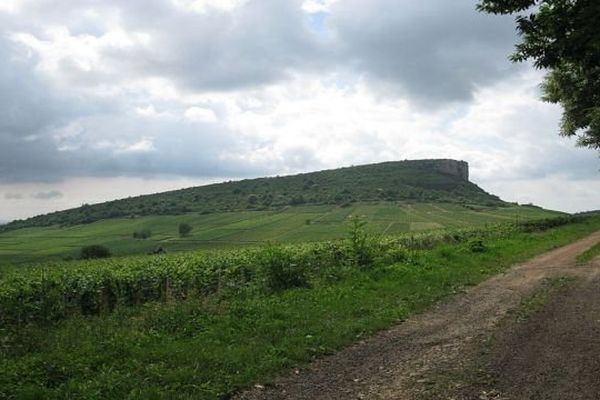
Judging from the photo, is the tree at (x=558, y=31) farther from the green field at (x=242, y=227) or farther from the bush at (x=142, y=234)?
the bush at (x=142, y=234)

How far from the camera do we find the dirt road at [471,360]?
313 inches

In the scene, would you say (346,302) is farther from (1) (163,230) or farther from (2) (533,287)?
(1) (163,230)

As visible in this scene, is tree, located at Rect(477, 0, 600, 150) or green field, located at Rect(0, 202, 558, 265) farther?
green field, located at Rect(0, 202, 558, 265)

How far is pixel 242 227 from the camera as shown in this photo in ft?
370

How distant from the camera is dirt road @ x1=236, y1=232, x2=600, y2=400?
26.1ft

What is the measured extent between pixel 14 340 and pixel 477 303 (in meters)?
11.8

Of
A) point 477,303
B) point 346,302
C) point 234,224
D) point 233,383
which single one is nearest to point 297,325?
point 346,302

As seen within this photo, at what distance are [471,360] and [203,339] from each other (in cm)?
553

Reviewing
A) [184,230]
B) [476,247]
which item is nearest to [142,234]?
[184,230]

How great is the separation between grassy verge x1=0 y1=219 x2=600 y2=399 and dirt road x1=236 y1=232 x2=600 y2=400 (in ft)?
2.34

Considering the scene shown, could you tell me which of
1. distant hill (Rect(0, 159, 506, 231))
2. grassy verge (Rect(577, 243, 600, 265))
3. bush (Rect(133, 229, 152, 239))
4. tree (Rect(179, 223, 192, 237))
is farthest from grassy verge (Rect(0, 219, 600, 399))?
distant hill (Rect(0, 159, 506, 231))

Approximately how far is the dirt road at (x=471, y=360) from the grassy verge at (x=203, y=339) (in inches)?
28.0

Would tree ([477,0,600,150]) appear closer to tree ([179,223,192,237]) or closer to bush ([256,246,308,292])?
bush ([256,246,308,292])

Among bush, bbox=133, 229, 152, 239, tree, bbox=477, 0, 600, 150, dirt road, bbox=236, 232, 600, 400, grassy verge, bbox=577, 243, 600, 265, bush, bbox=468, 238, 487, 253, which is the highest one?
tree, bbox=477, 0, 600, 150
